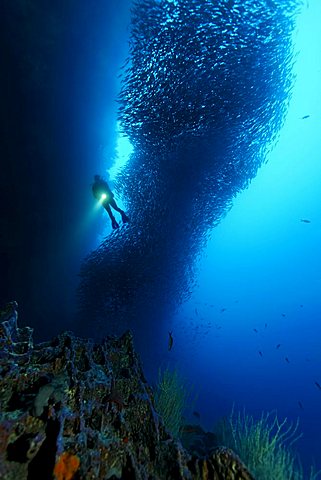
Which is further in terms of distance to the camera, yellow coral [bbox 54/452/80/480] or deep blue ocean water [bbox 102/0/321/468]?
deep blue ocean water [bbox 102/0/321/468]

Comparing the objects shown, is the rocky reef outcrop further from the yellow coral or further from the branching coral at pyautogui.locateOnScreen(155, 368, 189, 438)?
the branching coral at pyautogui.locateOnScreen(155, 368, 189, 438)

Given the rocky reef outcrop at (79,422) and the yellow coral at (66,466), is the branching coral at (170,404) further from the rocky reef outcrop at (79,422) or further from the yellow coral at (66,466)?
the yellow coral at (66,466)

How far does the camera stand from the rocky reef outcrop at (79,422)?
6.31ft

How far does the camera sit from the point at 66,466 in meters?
1.84

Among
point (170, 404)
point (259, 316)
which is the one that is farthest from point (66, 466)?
point (259, 316)

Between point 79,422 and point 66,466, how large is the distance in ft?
1.48

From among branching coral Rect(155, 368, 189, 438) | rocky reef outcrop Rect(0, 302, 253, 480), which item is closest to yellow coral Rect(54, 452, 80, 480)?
rocky reef outcrop Rect(0, 302, 253, 480)

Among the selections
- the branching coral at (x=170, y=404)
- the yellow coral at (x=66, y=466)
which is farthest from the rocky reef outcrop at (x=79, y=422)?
the branching coral at (x=170, y=404)

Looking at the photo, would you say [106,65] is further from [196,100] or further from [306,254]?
[306,254]

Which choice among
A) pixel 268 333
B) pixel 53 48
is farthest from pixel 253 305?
pixel 53 48

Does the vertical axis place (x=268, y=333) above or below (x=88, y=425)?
above

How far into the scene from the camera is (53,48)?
9945 mm

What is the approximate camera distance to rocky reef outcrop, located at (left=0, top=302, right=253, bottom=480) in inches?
→ 75.8

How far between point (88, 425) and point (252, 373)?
110285 mm
